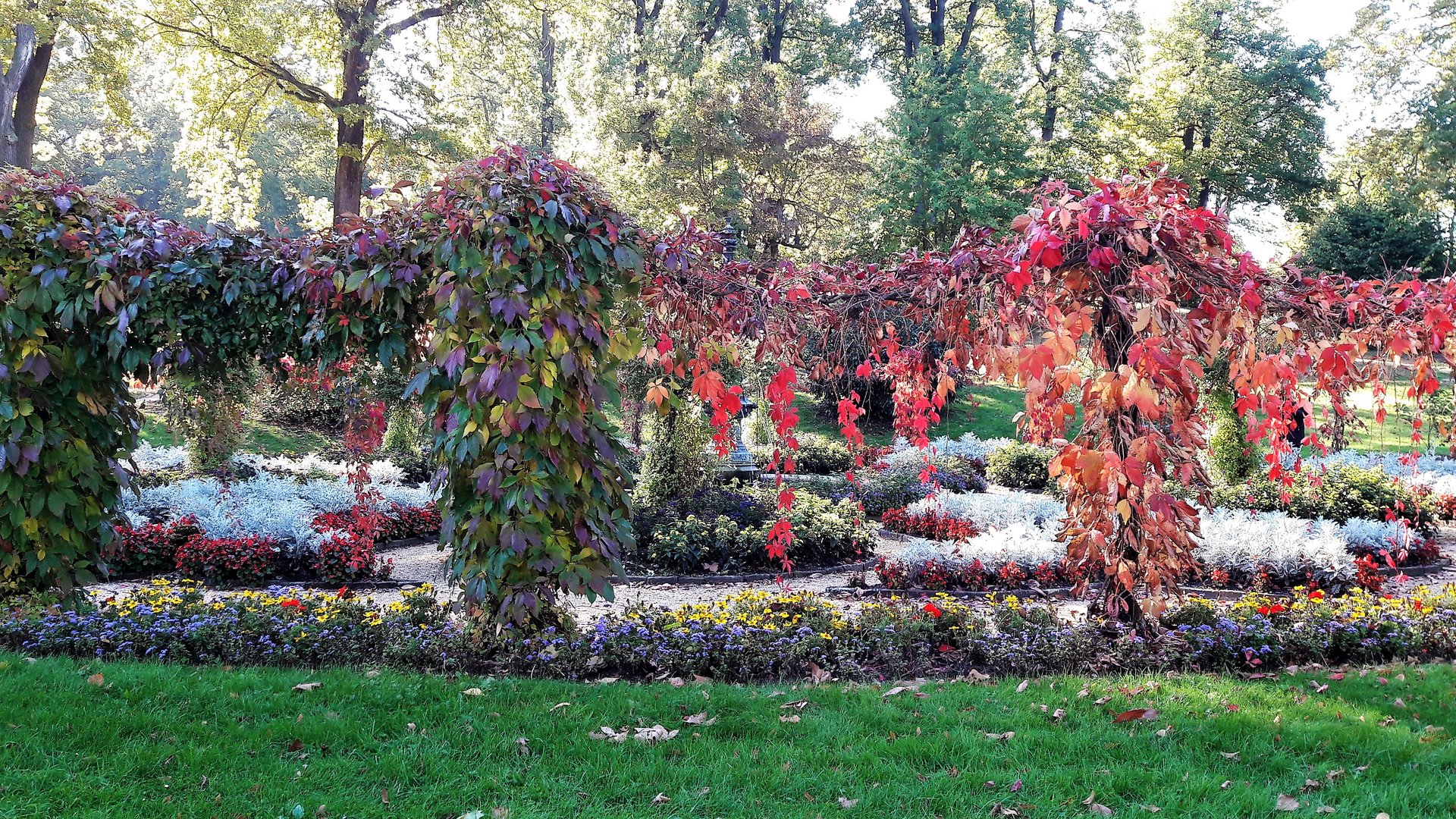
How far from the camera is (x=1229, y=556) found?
6.82 meters

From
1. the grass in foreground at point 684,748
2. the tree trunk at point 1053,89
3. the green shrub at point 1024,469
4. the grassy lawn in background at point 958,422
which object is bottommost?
the grass in foreground at point 684,748

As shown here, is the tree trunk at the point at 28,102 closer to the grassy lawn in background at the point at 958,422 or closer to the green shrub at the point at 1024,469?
the grassy lawn in background at the point at 958,422

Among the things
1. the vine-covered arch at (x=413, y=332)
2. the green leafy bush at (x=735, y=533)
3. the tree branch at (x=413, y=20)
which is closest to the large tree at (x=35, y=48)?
the tree branch at (x=413, y=20)

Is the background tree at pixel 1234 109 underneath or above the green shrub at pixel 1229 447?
above

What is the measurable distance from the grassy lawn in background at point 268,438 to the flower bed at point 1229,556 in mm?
9559

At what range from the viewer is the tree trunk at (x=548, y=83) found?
2450 cm

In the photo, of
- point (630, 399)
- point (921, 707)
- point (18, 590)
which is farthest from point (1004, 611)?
point (630, 399)

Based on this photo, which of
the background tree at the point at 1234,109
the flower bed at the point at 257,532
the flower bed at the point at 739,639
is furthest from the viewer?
the background tree at the point at 1234,109

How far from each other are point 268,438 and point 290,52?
24.3 ft

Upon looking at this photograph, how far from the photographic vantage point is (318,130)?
1564 cm

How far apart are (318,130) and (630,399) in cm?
931

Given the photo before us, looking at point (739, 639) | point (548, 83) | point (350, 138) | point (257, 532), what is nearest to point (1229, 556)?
point (739, 639)

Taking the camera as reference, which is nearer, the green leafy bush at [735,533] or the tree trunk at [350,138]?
the green leafy bush at [735,533]

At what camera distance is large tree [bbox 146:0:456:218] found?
1373cm
